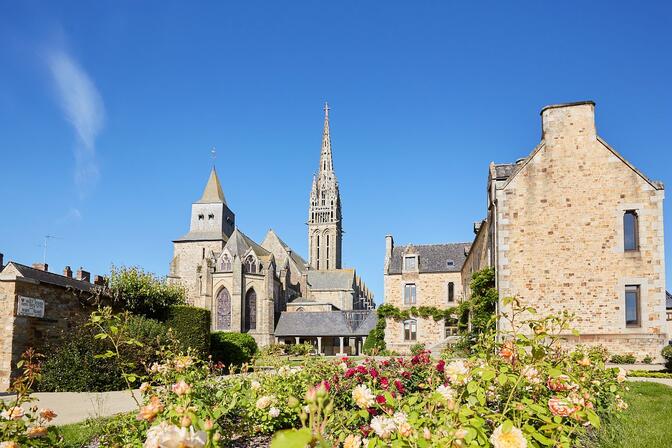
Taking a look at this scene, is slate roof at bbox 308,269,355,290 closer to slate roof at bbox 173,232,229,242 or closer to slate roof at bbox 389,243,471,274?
slate roof at bbox 173,232,229,242

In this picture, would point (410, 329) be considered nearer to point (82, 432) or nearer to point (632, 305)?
point (632, 305)

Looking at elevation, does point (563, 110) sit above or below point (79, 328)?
above

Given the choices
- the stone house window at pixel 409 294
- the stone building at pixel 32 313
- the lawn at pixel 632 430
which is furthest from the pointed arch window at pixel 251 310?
the lawn at pixel 632 430

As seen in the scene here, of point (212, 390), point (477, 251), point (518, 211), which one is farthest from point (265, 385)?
point (477, 251)

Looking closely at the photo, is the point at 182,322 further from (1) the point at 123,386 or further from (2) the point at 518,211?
(2) the point at 518,211

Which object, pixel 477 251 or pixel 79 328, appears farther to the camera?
pixel 477 251

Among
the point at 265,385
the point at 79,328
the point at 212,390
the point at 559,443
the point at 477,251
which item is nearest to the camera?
the point at 559,443

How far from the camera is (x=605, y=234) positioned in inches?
695

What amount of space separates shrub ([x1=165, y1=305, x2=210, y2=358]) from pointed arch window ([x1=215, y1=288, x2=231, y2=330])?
3155cm

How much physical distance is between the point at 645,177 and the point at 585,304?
473cm

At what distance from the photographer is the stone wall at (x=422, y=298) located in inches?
1348

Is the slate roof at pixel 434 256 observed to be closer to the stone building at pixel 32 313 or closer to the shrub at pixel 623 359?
the shrub at pixel 623 359

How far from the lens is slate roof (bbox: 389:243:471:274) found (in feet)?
119

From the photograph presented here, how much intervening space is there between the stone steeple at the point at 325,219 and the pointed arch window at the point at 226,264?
1273 inches
